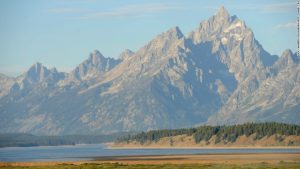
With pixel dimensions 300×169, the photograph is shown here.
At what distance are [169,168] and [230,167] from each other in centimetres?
1465

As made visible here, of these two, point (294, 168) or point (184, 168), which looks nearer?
point (294, 168)

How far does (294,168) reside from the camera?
598ft

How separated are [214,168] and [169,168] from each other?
1162 centimetres

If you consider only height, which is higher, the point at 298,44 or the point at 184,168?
the point at 298,44

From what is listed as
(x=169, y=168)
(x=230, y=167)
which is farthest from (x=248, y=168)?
(x=169, y=168)

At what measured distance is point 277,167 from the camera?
7539 inches

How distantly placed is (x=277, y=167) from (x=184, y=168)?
70.8 feet

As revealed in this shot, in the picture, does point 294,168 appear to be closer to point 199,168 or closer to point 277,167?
point 277,167

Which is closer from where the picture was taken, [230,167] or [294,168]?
[294,168]

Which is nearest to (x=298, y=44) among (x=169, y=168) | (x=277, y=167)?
(x=277, y=167)

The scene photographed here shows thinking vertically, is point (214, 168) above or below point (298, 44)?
below

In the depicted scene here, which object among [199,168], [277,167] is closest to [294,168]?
[277,167]

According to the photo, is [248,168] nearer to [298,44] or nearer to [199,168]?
[199,168]

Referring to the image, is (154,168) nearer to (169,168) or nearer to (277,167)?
(169,168)
